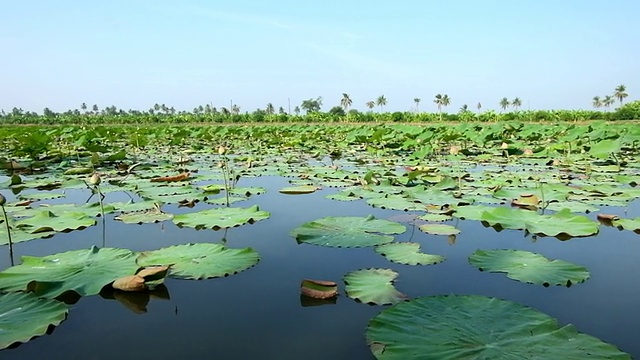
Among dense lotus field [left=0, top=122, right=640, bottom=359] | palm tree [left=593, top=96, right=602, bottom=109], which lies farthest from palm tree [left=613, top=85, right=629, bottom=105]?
dense lotus field [left=0, top=122, right=640, bottom=359]

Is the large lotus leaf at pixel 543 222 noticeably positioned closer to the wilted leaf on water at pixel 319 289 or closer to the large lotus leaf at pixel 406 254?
the large lotus leaf at pixel 406 254

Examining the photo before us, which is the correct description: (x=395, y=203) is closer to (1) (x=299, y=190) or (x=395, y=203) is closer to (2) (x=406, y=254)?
(1) (x=299, y=190)

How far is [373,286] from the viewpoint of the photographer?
162 centimetres

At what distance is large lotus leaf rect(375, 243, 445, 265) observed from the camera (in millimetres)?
1936

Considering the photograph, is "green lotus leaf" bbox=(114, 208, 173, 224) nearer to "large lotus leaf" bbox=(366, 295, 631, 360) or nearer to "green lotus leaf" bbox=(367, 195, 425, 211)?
"green lotus leaf" bbox=(367, 195, 425, 211)

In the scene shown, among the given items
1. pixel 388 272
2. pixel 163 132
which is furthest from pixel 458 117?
pixel 388 272

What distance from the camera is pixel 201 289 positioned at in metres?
1.68

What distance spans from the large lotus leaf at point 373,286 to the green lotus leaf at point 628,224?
166cm

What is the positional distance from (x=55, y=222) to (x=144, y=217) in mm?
494

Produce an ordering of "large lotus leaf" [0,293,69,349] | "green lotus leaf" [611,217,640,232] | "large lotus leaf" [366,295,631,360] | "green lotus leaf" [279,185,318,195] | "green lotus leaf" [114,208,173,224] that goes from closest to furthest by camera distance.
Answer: "large lotus leaf" [366,295,631,360], "large lotus leaf" [0,293,69,349], "green lotus leaf" [611,217,640,232], "green lotus leaf" [114,208,173,224], "green lotus leaf" [279,185,318,195]

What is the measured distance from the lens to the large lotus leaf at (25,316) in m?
1.24

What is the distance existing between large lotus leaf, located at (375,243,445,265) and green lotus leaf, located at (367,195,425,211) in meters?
0.94

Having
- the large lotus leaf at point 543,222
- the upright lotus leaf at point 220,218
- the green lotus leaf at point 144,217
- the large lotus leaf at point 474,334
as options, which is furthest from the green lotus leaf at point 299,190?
the large lotus leaf at point 474,334


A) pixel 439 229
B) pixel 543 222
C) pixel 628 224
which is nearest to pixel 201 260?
pixel 439 229
